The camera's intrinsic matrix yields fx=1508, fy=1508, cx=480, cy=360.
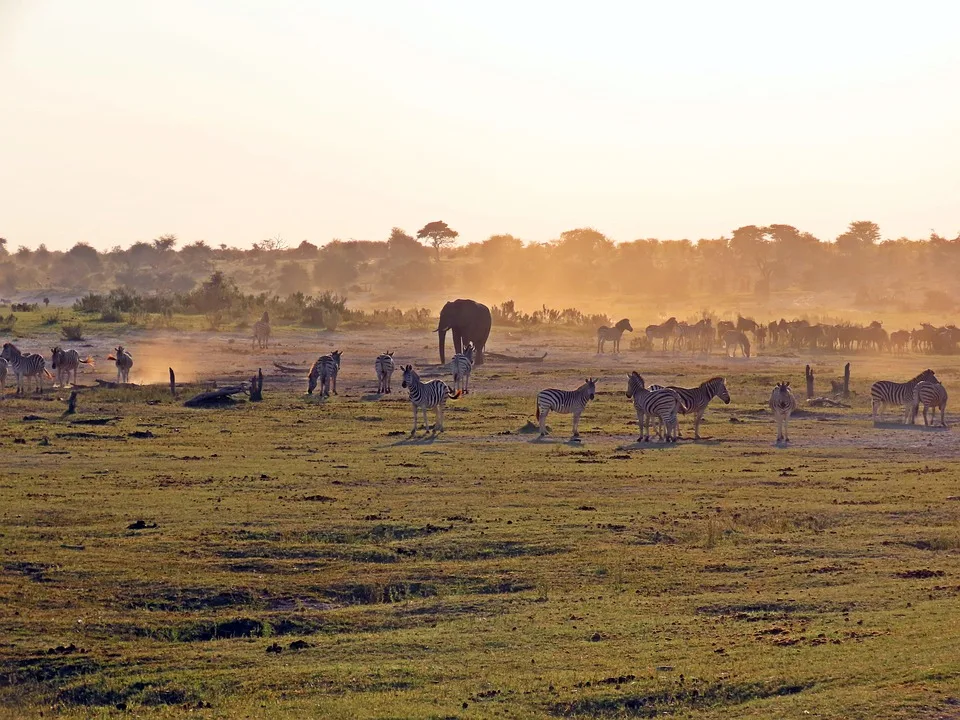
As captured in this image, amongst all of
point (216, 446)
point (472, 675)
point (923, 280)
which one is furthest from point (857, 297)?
point (472, 675)

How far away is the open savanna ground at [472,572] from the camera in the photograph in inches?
457

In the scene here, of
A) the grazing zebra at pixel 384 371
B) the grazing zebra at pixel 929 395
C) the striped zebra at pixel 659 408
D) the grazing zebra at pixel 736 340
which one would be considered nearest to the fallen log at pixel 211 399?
the grazing zebra at pixel 384 371

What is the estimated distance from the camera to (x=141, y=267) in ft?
362

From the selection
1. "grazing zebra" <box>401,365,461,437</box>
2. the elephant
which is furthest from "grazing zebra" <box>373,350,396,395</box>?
the elephant

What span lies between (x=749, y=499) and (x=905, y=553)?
3941 mm

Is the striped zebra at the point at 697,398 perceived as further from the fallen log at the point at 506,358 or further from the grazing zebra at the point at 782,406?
the fallen log at the point at 506,358

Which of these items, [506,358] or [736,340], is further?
[736,340]

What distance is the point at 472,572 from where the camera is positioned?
1573 cm

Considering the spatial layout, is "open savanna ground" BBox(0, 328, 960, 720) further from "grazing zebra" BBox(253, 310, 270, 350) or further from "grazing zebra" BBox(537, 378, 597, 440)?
"grazing zebra" BBox(253, 310, 270, 350)

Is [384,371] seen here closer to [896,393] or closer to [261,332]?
[896,393]

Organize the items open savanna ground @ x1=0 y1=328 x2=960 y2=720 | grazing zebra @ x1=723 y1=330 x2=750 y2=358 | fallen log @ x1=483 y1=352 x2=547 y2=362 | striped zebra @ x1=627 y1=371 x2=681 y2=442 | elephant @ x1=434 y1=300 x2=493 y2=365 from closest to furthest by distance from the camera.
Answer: open savanna ground @ x1=0 y1=328 x2=960 y2=720
striped zebra @ x1=627 y1=371 x2=681 y2=442
elephant @ x1=434 y1=300 x2=493 y2=365
fallen log @ x1=483 y1=352 x2=547 y2=362
grazing zebra @ x1=723 y1=330 x2=750 y2=358

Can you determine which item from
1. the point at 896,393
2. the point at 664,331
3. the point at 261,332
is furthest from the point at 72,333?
the point at 896,393

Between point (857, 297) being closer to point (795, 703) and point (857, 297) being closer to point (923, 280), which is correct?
point (923, 280)

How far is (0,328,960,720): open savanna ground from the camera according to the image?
38.1ft
